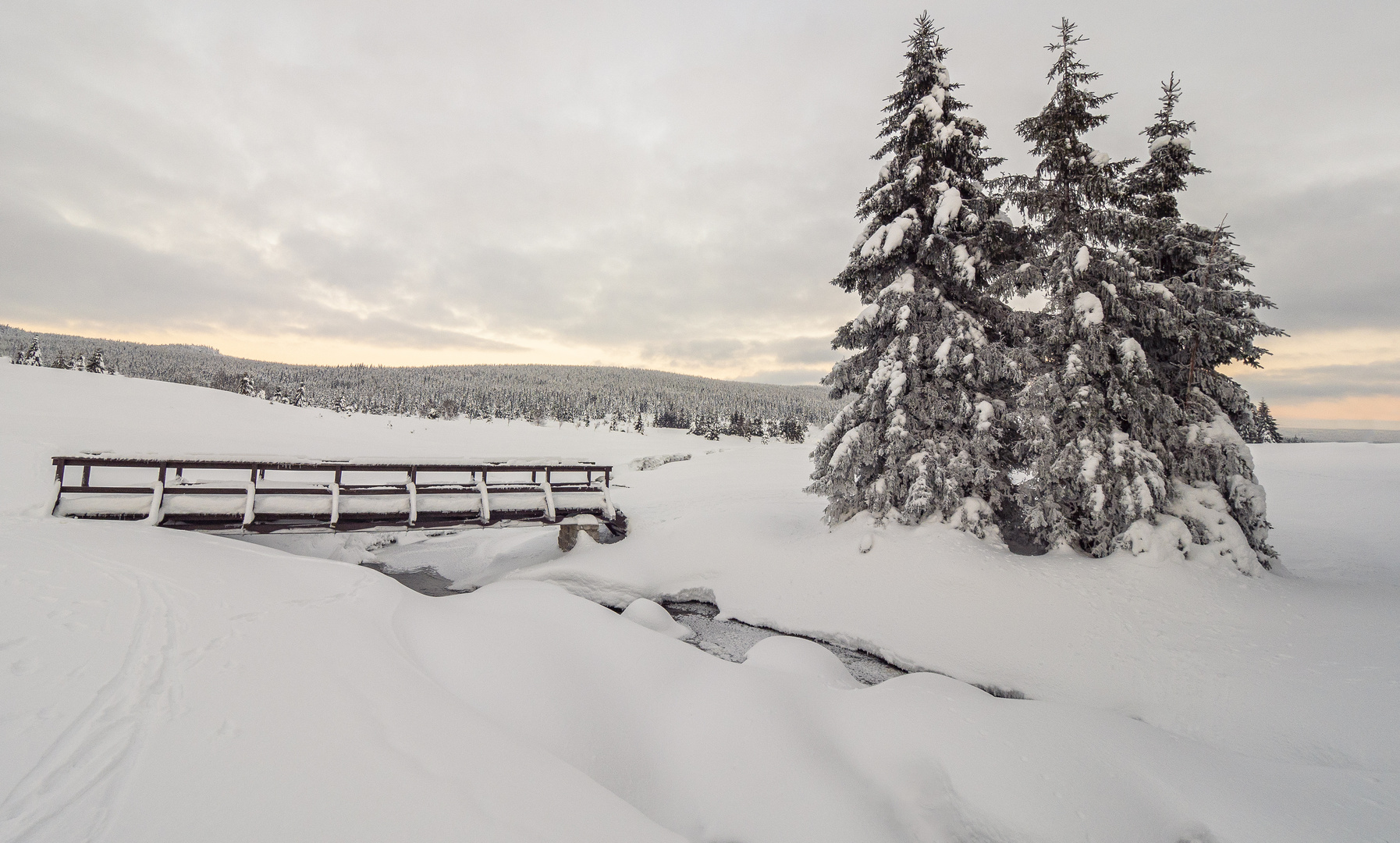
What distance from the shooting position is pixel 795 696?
5859mm

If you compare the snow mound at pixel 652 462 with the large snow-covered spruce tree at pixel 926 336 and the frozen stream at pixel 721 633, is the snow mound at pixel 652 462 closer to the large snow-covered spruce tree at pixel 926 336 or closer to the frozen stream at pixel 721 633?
the frozen stream at pixel 721 633

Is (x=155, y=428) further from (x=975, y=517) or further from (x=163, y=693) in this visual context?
(x=975, y=517)

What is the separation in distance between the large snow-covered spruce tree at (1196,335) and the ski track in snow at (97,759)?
14135 mm

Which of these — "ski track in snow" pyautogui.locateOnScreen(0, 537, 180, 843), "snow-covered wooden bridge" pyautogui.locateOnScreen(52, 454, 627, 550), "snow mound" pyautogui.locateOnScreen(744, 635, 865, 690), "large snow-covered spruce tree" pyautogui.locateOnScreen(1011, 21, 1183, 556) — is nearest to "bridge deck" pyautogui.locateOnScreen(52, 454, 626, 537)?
"snow-covered wooden bridge" pyautogui.locateOnScreen(52, 454, 627, 550)

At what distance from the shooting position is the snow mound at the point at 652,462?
32.8 metres

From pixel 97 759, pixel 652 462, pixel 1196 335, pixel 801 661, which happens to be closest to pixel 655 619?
pixel 801 661

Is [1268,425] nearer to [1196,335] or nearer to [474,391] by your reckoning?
[1196,335]

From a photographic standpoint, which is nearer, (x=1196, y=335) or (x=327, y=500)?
(x=1196, y=335)

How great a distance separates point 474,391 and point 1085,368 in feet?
424

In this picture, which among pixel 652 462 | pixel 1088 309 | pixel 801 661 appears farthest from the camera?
pixel 652 462

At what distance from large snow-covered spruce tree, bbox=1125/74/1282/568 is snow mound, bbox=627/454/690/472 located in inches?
985

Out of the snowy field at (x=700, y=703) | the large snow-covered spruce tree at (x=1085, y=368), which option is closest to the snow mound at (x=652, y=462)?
the snowy field at (x=700, y=703)

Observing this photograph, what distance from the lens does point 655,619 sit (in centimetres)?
927

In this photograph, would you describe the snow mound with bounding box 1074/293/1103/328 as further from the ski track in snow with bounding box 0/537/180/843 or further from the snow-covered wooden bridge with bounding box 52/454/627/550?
the ski track in snow with bounding box 0/537/180/843
